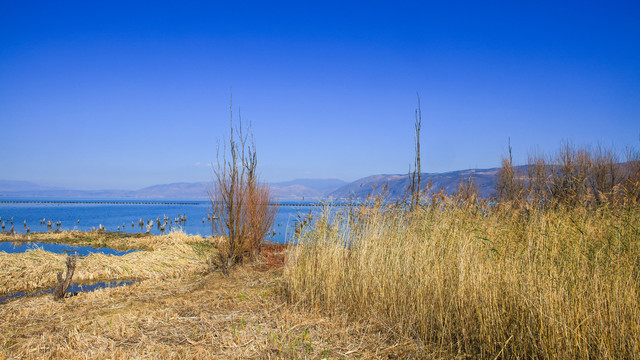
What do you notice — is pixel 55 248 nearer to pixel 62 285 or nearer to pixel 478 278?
pixel 62 285

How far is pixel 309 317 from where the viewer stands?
4.60m

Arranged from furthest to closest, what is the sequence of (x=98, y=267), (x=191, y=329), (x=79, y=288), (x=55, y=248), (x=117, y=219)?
(x=117, y=219), (x=55, y=248), (x=98, y=267), (x=79, y=288), (x=191, y=329)

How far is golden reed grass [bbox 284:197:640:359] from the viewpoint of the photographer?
303cm

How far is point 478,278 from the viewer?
368cm

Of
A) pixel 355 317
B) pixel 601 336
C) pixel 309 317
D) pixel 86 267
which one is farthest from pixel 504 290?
pixel 86 267

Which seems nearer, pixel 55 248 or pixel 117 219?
pixel 55 248

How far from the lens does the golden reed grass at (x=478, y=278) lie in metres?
3.03

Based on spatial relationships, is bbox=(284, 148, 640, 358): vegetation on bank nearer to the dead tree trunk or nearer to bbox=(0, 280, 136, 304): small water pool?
the dead tree trunk

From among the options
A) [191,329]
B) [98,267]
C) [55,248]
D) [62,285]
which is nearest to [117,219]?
[55,248]

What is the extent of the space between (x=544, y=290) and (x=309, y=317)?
2.64 metres

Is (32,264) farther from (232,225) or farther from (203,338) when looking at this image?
(203,338)

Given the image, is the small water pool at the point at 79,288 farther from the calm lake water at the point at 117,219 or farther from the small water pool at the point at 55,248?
the small water pool at the point at 55,248

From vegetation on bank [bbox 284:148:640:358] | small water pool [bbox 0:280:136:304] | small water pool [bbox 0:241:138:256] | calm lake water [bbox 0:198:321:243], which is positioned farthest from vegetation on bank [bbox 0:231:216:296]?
vegetation on bank [bbox 284:148:640:358]

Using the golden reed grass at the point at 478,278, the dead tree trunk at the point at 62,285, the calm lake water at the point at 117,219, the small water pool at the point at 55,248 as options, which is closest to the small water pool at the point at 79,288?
the dead tree trunk at the point at 62,285
